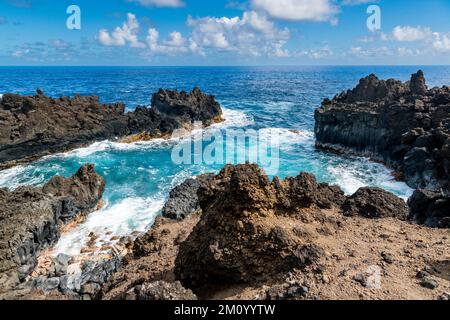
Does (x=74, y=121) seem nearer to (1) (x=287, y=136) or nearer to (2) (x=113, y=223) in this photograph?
(2) (x=113, y=223)

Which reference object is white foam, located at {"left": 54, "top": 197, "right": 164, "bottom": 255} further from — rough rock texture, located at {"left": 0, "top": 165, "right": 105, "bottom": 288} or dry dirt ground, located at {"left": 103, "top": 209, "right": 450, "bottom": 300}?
dry dirt ground, located at {"left": 103, "top": 209, "right": 450, "bottom": 300}

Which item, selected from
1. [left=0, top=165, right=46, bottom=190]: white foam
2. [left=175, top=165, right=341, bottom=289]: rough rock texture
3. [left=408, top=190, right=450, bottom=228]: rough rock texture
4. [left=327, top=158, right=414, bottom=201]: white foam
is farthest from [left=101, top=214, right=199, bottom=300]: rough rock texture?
[left=0, top=165, right=46, bottom=190]: white foam

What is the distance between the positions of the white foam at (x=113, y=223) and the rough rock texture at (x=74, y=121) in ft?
58.7

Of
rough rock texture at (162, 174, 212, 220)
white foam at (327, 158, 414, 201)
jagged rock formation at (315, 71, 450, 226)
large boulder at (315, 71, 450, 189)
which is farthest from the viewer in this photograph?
white foam at (327, 158, 414, 201)

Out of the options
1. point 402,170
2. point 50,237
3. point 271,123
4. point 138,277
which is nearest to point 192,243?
point 138,277

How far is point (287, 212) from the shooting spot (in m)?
10.9

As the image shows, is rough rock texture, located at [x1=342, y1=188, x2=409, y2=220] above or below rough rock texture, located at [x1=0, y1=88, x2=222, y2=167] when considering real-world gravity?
below

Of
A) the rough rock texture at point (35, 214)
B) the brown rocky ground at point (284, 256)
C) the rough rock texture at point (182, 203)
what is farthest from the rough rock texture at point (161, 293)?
the rough rock texture at point (182, 203)

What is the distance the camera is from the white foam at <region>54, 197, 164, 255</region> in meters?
20.6

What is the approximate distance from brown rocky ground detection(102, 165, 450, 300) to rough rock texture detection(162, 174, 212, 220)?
8.33m

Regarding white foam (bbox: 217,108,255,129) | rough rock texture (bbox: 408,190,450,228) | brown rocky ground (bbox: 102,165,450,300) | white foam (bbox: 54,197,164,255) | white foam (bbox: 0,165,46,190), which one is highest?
white foam (bbox: 217,108,255,129)

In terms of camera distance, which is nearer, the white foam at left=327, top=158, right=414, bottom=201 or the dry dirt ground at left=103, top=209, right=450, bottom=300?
the dry dirt ground at left=103, top=209, right=450, bottom=300

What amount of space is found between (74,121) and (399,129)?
121 feet

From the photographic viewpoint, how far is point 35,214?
1900cm
